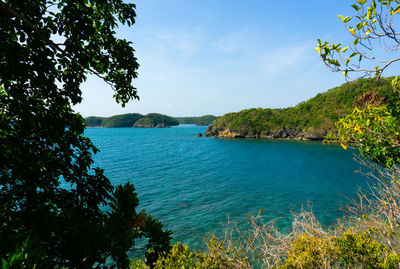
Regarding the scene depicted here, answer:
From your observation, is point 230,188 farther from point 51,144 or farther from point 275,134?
point 275,134

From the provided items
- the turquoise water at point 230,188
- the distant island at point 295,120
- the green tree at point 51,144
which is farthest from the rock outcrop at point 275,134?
the green tree at point 51,144

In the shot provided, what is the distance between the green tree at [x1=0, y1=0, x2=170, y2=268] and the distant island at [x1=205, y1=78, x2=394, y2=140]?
7941 cm

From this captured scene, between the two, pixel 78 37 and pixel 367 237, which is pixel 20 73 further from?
pixel 367 237

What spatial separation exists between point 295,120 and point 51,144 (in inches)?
3628

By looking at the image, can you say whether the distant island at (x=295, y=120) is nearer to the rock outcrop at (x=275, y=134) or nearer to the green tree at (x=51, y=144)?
the rock outcrop at (x=275, y=134)

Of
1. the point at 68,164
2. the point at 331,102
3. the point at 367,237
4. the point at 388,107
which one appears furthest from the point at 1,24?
the point at 331,102

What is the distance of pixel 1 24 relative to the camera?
318cm

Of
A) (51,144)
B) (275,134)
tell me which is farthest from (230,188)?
(275,134)

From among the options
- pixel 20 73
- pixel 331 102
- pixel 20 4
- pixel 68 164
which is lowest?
pixel 68 164

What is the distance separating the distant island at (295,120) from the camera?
72.6 meters

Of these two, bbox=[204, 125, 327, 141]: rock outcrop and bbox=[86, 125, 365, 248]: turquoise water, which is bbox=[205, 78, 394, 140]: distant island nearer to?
bbox=[204, 125, 327, 141]: rock outcrop

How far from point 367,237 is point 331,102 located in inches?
3527

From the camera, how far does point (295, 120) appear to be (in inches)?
3337

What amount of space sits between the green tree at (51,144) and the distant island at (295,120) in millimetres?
79406
